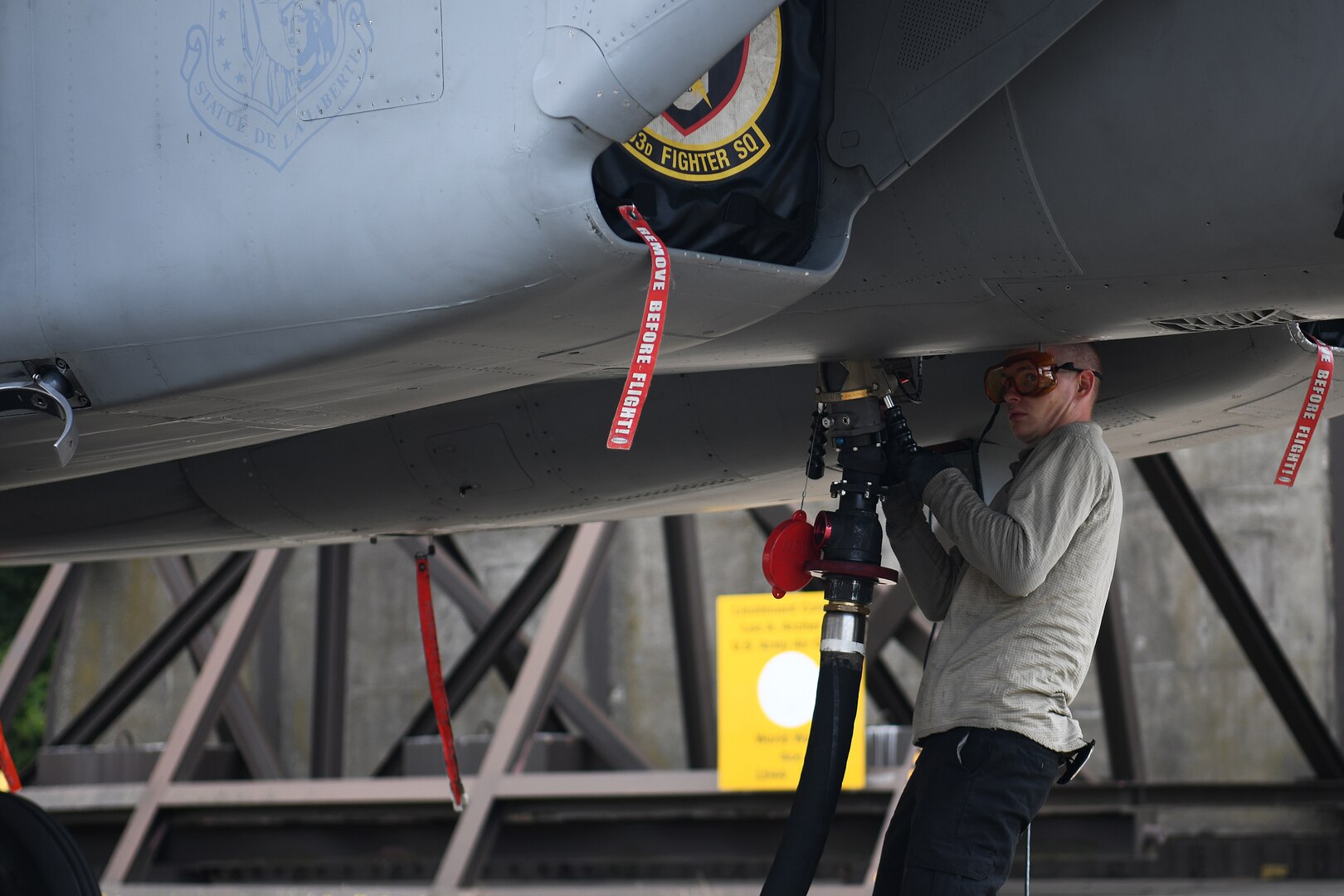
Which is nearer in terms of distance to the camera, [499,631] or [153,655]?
[499,631]

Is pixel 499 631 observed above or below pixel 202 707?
above

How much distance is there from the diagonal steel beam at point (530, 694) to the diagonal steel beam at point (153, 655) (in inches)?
141

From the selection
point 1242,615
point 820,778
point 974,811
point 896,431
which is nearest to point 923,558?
point 896,431

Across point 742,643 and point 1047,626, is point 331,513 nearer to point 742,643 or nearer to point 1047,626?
point 1047,626

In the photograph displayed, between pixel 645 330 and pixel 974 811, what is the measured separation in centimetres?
128

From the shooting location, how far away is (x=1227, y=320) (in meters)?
3.52

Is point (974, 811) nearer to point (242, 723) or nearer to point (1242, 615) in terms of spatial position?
point (1242, 615)

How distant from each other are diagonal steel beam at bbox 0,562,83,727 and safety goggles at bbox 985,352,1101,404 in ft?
38.1

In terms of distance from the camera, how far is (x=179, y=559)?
15617 mm

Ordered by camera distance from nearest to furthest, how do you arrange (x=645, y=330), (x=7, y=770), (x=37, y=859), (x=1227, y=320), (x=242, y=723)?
(x=645, y=330), (x=1227, y=320), (x=37, y=859), (x=7, y=770), (x=242, y=723)

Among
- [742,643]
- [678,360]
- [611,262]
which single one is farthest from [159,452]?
[742,643]

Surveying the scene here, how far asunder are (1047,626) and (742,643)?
6.46m

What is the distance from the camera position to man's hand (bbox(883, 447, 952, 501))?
3.59 metres

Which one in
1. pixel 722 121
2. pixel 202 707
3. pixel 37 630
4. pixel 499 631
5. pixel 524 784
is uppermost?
pixel 37 630
